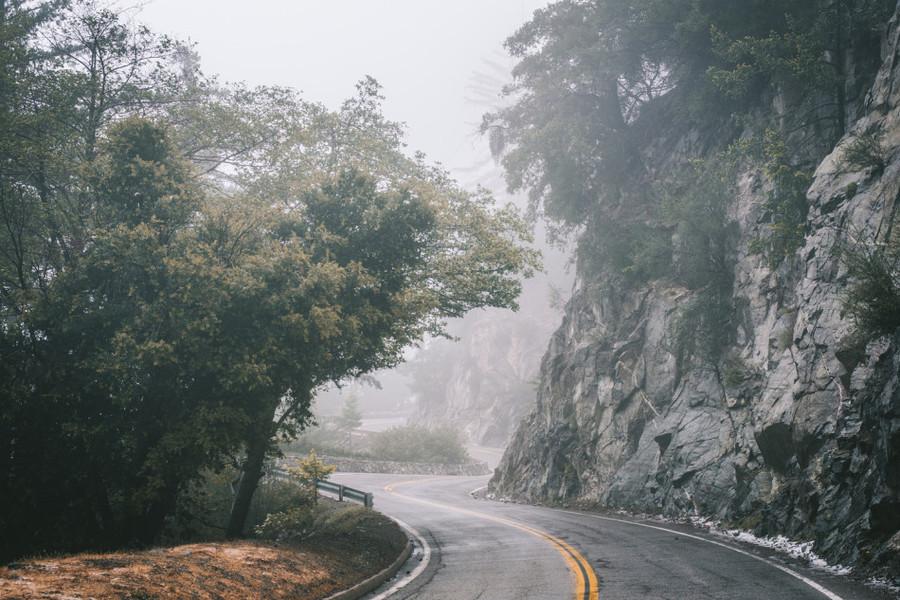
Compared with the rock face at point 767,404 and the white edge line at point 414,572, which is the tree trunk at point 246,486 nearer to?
the white edge line at point 414,572

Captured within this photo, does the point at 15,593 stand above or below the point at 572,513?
above

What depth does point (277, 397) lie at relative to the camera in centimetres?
1242

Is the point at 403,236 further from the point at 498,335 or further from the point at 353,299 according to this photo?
the point at 498,335

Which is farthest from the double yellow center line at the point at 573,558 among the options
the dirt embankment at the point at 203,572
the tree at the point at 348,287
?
the tree at the point at 348,287

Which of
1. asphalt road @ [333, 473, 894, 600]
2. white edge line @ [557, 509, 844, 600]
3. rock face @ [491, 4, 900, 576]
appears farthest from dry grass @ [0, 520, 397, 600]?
rock face @ [491, 4, 900, 576]

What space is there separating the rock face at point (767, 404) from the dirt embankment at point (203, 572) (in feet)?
29.9

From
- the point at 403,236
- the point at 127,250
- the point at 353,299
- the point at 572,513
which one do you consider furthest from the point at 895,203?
the point at 127,250

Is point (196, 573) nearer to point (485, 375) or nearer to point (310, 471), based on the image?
point (310, 471)

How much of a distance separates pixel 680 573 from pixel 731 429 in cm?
856

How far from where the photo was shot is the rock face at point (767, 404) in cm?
1109

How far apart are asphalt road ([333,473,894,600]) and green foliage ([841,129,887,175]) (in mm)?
9532

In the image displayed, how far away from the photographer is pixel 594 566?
10844mm

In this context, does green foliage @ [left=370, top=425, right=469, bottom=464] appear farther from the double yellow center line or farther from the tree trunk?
the tree trunk

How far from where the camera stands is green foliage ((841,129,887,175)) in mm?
13531
